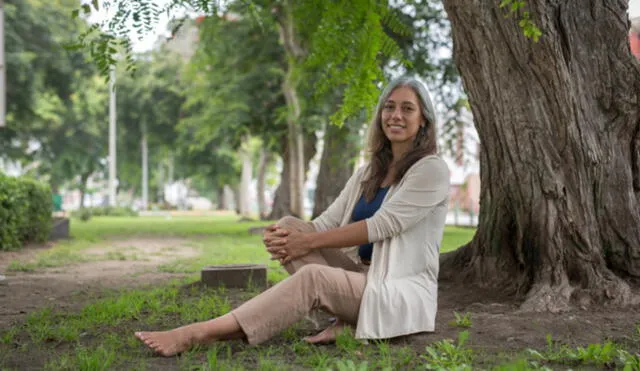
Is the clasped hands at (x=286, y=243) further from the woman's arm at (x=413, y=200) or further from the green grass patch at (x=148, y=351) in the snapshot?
the green grass patch at (x=148, y=351)

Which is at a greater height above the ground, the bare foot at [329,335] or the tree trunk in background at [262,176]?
the tree trunk in background at [262,176]

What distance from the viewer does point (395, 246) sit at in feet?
12.9

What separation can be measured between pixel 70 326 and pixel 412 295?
99.1 inches

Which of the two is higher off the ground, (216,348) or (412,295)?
(412,295)

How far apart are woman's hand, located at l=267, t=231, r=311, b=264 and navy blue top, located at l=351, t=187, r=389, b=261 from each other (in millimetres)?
449

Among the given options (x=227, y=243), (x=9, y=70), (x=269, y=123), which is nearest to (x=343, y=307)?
(x=227, y=243)

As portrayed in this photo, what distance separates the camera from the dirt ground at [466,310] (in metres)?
4.16

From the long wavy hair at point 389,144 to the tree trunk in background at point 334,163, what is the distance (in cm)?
1064

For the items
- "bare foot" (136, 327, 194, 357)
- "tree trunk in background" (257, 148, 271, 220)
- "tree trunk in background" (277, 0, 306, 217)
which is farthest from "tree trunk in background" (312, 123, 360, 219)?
"tree trunk in background" (257, 148, 271, 220)

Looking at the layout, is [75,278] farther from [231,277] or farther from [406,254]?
[406,254]

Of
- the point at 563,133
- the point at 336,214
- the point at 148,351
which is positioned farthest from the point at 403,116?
the point at 148,351

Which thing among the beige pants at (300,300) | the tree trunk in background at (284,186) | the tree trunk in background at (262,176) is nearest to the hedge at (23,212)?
the beige pants at (300,300)

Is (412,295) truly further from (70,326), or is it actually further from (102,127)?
(102,127)

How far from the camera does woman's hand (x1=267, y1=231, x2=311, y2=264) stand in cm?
402
